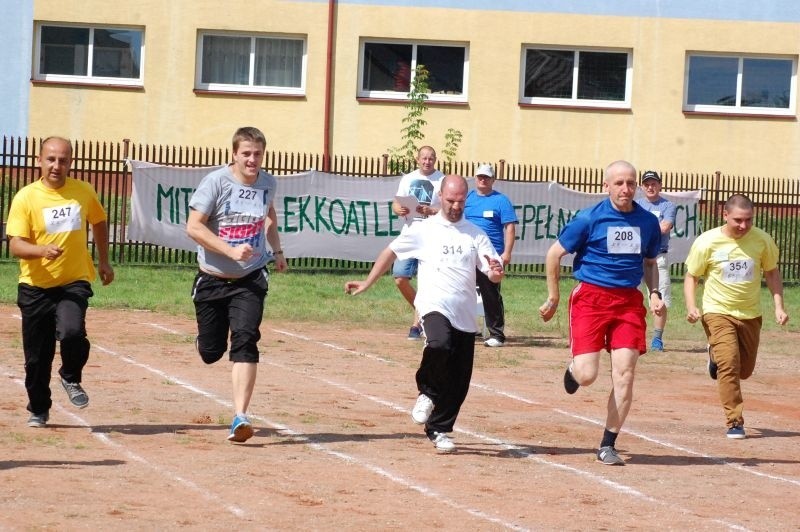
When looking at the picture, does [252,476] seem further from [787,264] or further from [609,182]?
[787,264]

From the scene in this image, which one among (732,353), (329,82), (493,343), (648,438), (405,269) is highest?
(329,82)

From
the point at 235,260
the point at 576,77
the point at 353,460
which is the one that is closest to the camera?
the point at 353,460

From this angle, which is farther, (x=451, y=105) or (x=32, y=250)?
(x=451, y=105)

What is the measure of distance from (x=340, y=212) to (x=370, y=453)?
14.2 m

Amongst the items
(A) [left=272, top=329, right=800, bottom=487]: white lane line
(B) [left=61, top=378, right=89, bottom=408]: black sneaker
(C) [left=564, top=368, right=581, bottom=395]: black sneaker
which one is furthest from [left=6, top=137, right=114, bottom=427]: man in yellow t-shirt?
(A) [left=272, top=329, right=800, bottom=487]: white lane line

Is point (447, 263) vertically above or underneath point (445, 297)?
above

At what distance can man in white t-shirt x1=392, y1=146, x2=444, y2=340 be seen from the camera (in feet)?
48.9

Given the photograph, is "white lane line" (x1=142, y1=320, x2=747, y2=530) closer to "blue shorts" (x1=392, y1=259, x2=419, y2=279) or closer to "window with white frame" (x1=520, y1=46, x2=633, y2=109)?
"blue shorts" (x1=392, y1=259, x2=419, y2=279)

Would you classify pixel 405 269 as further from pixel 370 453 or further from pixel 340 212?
pixel 340 212

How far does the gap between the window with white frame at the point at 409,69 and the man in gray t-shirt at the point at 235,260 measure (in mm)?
20480

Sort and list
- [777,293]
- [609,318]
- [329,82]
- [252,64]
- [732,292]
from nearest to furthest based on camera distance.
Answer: [609,318], [732,292], [777,293], [329,82], [252,64]

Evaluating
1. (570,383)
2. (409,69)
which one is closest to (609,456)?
(570,383)

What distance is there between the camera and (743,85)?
30.4 metres

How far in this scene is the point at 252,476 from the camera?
323 inches
